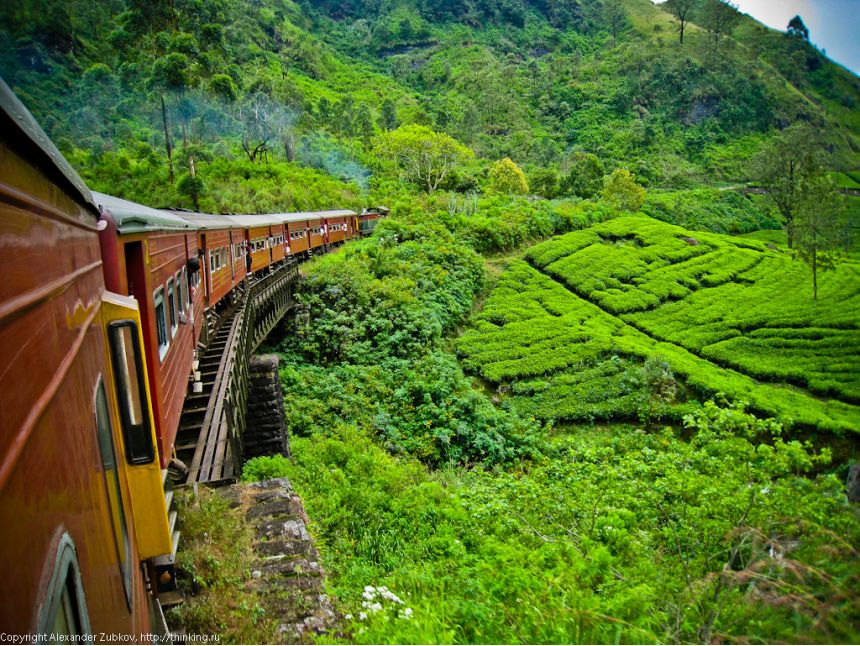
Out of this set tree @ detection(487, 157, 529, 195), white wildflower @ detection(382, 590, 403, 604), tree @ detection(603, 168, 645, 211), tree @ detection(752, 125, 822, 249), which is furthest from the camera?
tree @ detection(487, 157, 529, 195)

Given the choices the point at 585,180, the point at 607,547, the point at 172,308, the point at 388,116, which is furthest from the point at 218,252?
the point at 388,116

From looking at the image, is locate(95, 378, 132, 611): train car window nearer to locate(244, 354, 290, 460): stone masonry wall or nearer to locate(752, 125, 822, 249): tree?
locate(244, 354, 290, 460): stone masonry wall

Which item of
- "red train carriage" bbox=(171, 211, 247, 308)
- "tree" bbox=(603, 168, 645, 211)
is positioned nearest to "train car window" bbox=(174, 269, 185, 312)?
"red train carriage" bbox=(171, 211, 247, 308)

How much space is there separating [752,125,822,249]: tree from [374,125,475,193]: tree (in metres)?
24.2

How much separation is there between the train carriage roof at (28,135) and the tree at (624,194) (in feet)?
158

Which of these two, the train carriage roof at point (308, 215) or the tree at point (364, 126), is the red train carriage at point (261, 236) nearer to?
the train carriage roof at point (308, 215)

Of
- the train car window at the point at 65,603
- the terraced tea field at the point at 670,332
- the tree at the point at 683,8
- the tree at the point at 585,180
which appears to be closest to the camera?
the train car window at the point at 65,603

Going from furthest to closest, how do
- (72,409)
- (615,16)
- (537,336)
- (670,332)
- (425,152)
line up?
(615,16) < (425,152) < (670,332) < (537,336) < (72,409)

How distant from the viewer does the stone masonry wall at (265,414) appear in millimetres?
11969

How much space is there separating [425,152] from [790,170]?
2873 cm

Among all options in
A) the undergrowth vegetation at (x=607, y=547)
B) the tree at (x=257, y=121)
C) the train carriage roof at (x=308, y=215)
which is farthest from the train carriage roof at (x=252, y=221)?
the tree at (x=257, y=121)

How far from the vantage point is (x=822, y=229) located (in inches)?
1051

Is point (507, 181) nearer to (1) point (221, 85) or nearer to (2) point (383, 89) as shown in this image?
(1) point (221, 85)

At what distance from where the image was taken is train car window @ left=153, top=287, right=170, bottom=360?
17.4ft
